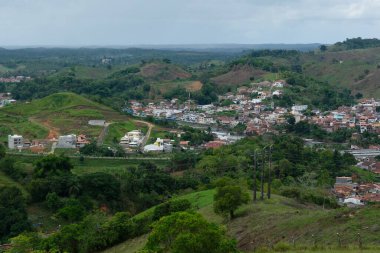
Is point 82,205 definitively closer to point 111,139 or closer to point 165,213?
point 165,213

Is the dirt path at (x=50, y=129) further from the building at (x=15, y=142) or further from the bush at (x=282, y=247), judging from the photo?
the bush at (x=282, y=247)

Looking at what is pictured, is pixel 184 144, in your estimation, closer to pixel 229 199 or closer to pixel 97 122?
pixel 97 122

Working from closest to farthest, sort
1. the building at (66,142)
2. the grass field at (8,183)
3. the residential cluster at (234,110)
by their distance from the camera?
the grass field at (8,183) < the building at (66,142) < the residential cluster at (234,110)

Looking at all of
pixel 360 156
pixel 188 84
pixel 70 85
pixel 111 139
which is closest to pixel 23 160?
pixel 111 139

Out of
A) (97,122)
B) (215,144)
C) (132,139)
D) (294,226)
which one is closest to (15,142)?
(132,139)

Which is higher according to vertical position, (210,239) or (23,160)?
(210,239)

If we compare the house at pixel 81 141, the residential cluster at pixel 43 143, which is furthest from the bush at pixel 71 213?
the house at pixel 81 141
